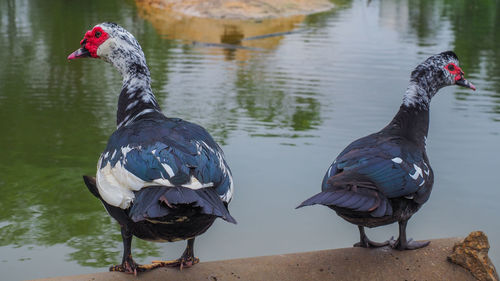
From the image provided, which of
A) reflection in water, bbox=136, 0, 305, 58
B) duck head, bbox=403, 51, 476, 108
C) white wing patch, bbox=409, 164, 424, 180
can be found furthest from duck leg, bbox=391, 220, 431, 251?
reflection in water, bbox=136, 0, 305, 58

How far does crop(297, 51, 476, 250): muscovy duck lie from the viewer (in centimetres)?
349

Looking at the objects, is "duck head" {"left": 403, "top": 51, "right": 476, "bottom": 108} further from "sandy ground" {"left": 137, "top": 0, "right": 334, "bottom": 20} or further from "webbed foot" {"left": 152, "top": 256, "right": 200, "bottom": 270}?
"sandy ground" {"left": 137, "top": 0, "right": 334, "bottom": 20}

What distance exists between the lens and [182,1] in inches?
808

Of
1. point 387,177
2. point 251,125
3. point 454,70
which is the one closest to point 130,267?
point 387,177

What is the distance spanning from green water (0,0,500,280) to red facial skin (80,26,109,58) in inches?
65.2

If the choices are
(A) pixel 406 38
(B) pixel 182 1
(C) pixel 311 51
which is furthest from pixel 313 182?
(B) pixel 182 1

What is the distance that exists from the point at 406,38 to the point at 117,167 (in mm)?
12807

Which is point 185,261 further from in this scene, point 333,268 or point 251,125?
point 251,125

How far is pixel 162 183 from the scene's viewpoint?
319 cm

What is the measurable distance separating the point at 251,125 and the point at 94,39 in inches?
157

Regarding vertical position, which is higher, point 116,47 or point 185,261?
point 116,47

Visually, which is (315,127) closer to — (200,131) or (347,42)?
(200,131)

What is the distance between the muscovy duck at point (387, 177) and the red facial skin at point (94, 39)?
1812 mm

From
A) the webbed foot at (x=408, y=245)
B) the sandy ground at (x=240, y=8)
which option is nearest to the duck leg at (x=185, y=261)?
the webbed foot at (x=408, y=245)
